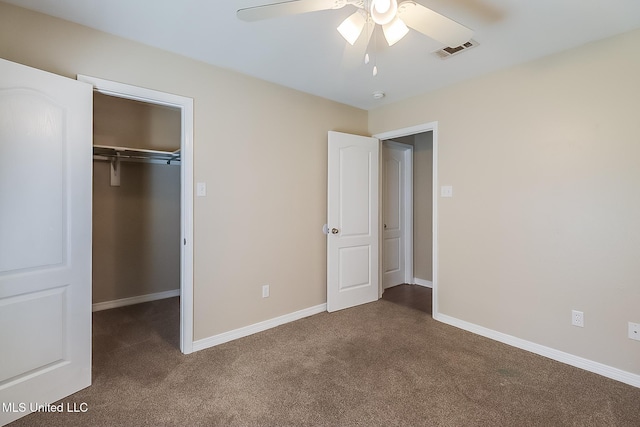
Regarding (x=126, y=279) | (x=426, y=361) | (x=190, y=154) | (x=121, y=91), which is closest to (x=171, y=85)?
(x=121, y=91)

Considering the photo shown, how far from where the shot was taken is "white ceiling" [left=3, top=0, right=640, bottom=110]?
1.82 m

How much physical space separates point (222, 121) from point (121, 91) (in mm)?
751

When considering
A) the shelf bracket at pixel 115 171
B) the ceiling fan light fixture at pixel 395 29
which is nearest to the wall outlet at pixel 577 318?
the ceiling fan light fixture at pixel 395 29

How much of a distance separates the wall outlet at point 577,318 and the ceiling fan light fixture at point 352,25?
256 centimetres

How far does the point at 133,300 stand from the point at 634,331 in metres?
4.79

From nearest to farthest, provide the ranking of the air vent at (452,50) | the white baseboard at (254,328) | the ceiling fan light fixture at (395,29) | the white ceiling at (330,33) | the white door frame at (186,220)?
1. the ceiling fan light fixture at (395,29)
2. the white ceiling at (330,33)
3. the air vent at (452,50)
4. the white door frame at (186,220)
5. the white baseboard at (254,328)

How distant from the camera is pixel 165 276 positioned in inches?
156

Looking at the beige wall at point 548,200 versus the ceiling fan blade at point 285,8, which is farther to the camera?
the beige wall at point 548,200

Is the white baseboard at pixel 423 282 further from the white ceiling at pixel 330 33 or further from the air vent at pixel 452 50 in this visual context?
the air vent at pixel 452 50

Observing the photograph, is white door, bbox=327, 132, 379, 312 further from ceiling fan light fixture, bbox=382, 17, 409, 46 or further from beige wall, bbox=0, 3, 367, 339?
ceiling fan light fixture, bbox=382, 17, 409, 46

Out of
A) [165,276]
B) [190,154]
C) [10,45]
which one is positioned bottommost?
[165,276]

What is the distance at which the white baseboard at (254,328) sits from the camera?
8.37ft

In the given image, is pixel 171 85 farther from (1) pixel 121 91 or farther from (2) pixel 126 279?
(2) pixel 126 279

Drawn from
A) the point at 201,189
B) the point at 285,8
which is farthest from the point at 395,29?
the point at 201,189
